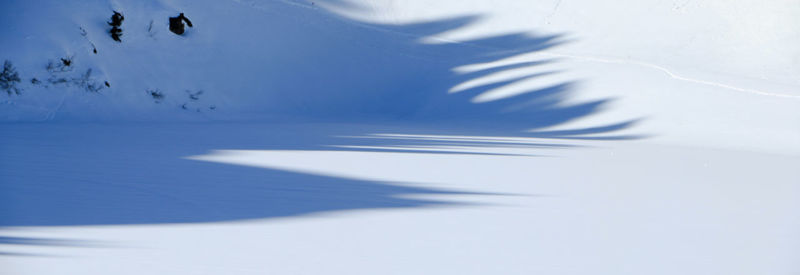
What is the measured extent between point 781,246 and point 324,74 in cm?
1300

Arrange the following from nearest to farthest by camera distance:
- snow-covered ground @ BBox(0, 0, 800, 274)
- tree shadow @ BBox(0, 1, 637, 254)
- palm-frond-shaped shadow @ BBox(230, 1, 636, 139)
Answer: snow-covered ground @ BBox(0, 0, 800, 274) → tree shadow @ BBox(0, 1, 637, 254) → palm-frond-shaped shadow @ BBox(230, 1, 636, 139)

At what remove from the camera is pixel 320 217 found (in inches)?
158

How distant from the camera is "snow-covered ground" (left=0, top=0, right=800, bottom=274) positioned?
3.42 meters

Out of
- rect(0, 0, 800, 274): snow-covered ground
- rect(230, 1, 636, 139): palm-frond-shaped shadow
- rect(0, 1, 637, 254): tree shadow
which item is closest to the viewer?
rect(0, 0, 800, 274): snow-covered ground

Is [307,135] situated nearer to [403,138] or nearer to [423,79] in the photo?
[403,138]

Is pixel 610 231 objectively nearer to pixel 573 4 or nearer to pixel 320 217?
pixel 320 217

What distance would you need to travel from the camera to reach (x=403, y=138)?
10.7 meters

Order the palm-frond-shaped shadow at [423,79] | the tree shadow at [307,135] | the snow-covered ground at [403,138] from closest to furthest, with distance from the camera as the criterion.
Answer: the snow-covered ground at [403,138], the tree shadow at [307,135], the palm-frond-shaped shadow at [423,79]

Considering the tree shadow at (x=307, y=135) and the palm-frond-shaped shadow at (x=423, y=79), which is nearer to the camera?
the tree shadow at (x=307, y=135)

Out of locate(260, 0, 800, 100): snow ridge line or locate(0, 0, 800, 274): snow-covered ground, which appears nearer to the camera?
locate(0, 0, 800, 274): snow-covered ground

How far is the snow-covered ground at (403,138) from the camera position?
342 cm

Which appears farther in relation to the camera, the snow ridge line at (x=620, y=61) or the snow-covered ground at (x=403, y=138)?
the snow ridge line at (x=620, y=61)

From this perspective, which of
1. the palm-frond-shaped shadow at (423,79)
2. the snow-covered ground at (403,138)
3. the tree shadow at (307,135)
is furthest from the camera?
the palm-frond-shaped shadow at (423,79)

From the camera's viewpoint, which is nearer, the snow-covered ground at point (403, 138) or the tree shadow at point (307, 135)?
the snow-covered ground at point (403, 138)
